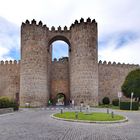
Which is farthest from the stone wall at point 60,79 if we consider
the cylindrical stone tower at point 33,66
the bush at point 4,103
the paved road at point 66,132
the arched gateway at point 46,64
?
the paved road at point 66,132

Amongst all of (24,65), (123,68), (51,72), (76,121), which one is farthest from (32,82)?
(76,121)

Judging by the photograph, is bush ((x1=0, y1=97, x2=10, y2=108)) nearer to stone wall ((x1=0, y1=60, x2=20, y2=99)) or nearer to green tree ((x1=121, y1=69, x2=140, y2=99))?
green tree ((x1=121, y1=69, x2=140, y2=99))

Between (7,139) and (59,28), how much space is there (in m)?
34.4

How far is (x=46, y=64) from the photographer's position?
39156mm

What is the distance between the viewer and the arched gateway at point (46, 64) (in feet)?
122

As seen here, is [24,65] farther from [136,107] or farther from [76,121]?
[76,121]

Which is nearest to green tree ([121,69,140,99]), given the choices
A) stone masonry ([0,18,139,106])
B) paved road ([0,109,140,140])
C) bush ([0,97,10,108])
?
stone masonry ([0,18,139,106])

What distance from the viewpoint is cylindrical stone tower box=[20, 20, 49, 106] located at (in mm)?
37000

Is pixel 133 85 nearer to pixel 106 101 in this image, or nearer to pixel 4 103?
pixel 106 101

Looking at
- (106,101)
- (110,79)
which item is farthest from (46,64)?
(110,79)

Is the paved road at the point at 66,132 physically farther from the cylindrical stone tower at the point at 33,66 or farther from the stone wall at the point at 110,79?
the stone wall at the point at 110,79

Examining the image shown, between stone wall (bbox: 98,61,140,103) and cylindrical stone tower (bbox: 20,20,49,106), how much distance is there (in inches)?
440

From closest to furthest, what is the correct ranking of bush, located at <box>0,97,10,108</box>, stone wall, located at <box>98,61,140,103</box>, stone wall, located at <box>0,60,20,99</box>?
bush, located at <box>0,97,10,108</box>, stone wall, located at <box>0,60,20,99</box>, stone wall, located at <box>98,61,140,103</box>

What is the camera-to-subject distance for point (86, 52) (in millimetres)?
37312
